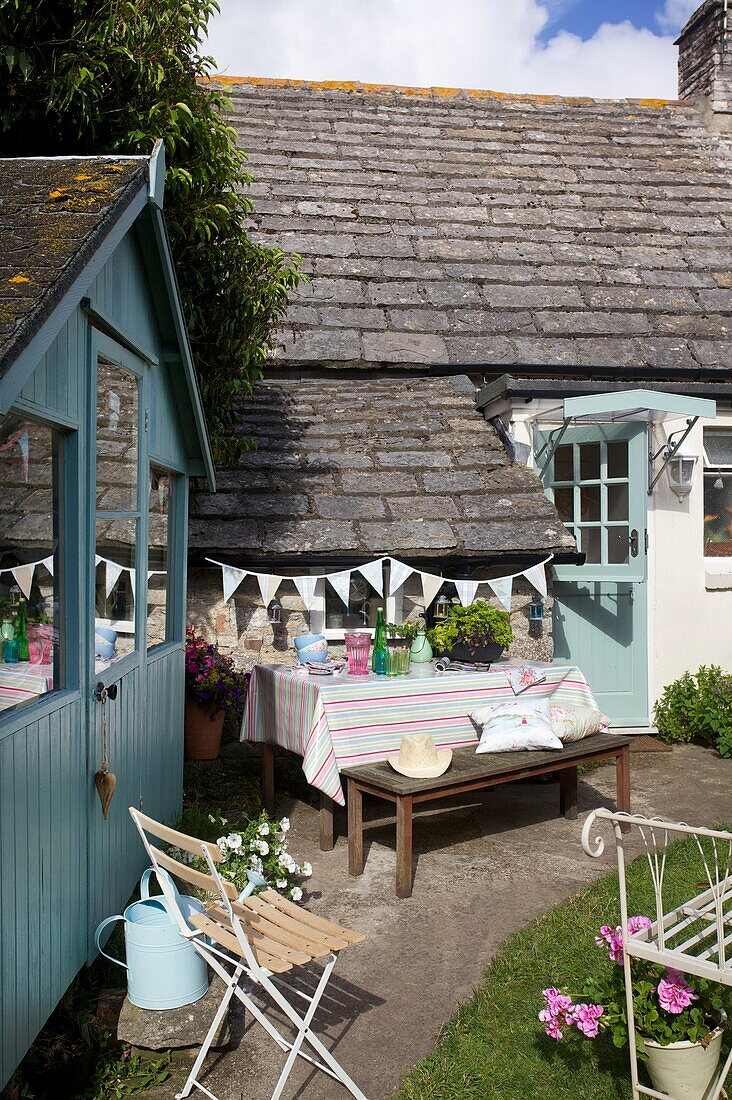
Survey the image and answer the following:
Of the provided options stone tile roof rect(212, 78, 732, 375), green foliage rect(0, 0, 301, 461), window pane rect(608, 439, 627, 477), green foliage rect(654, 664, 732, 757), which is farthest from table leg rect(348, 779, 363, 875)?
stone tile roof rect(212, 78, 732, 375)

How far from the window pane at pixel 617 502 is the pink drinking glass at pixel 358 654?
362 cm

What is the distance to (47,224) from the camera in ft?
10.8

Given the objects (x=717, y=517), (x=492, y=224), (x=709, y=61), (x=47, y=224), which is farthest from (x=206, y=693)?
(x=709, y=61)

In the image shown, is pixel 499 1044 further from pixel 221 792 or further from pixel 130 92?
pixel 130 92

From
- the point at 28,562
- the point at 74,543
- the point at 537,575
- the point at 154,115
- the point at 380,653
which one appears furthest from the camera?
the point at 537,575

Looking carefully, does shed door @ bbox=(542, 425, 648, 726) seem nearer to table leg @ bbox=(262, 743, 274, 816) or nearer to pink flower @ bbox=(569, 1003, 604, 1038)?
table leg @ bbox=(262, 743, 274, 816)

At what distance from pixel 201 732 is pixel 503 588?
2.80 metres

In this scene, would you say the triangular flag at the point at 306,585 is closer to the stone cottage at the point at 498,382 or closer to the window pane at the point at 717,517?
the stone cottage at the point at 498,382

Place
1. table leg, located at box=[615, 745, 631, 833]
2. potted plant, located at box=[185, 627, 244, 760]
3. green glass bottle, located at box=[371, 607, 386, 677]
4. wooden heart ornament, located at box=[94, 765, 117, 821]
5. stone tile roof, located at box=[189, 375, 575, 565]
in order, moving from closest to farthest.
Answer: wooden heart ornament, located at box=[94, 765, 117, 821], green glass bottle, located at box=[371, 607, 386, 677], table leg, located at box=[615, 745, 631, 833], potted plant, located at box=[185, 627, 244, 760], stone tile roof, located at box=[189, 375, 575, 565]

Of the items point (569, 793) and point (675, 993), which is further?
point (569, 793)

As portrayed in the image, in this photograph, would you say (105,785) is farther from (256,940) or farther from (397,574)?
(397,574)

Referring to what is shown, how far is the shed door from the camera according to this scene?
29.6 ft

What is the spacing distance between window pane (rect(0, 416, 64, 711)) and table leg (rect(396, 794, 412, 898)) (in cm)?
248

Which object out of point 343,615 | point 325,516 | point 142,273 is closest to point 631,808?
point 343,615
